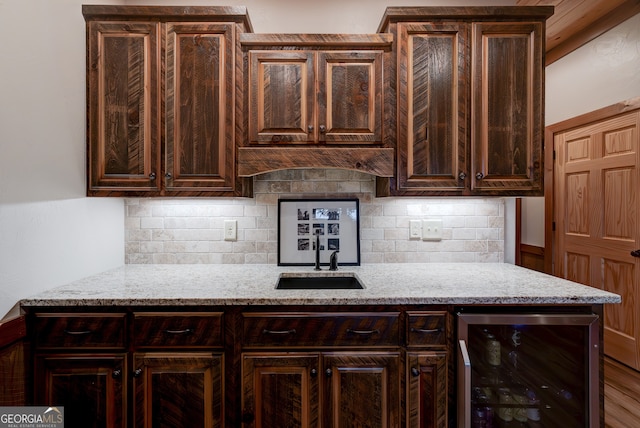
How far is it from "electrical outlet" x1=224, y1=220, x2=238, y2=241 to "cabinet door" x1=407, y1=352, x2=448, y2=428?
4.17 feet

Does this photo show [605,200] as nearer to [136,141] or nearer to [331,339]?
[331,339]

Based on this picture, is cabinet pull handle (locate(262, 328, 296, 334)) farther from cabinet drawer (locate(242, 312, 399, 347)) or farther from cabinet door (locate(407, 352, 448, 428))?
cabinet door (locate(407, 352, 448, 428))

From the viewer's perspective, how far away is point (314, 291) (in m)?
1.62

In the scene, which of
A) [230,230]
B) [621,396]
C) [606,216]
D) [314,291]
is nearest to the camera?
[314,291]

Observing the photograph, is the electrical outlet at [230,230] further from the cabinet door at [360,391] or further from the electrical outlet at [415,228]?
the electrical outlet at [415,228]

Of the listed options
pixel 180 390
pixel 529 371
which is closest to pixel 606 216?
pixel 529 371

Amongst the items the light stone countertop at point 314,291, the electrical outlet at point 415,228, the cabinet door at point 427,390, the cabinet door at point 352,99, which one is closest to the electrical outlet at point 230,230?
the light stone countertop at point 314,291

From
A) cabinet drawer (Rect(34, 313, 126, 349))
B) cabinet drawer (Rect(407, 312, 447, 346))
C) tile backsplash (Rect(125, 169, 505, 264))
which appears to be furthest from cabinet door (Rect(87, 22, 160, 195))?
cabinet drawer (Rect(407, 312, 447, 346))

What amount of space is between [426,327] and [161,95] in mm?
1775

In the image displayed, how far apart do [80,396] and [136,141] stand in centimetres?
124

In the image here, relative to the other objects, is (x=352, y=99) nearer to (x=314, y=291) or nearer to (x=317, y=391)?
(x=314, y=291)

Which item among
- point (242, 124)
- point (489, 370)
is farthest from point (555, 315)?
point (242, 124)

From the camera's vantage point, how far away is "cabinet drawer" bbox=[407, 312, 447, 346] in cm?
151

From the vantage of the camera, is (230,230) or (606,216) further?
(606,216)
